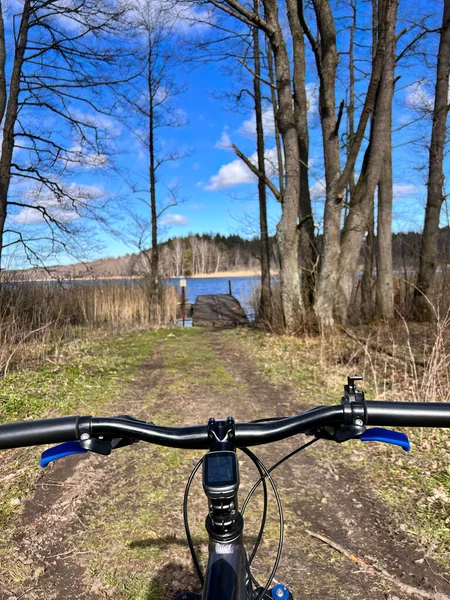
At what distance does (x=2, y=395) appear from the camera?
445cm

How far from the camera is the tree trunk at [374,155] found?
26.3 feet

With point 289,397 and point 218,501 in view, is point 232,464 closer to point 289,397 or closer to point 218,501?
point 218,501

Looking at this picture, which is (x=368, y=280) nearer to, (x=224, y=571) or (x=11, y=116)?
(x=11, y=116)

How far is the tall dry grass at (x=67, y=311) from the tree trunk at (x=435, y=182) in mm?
7804

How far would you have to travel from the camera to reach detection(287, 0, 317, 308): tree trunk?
9102 mm

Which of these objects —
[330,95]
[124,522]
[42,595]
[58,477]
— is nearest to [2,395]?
[58,477]

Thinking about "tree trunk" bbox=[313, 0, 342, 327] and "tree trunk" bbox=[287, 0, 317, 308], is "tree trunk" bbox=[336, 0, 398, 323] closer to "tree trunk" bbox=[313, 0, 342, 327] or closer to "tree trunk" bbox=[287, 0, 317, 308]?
"tree trunk" bbox=[313, 0, 342, 327]

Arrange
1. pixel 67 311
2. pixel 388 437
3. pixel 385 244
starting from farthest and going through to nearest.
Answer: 1. pixel 67 311
2. pixel 385 244
3. pixel 388 437

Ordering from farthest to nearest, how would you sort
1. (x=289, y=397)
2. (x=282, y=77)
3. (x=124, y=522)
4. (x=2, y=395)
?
(x=282, y=77) < (x=289, y=397) < (x=2, y=395) < (x=124, y=522)

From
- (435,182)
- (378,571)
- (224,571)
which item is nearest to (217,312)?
(435,182)

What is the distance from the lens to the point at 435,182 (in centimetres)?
1020

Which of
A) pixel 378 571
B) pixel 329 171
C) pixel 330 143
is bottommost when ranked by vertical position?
pixel 378 571

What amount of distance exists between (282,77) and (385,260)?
4.92m

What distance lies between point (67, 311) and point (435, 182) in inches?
406
